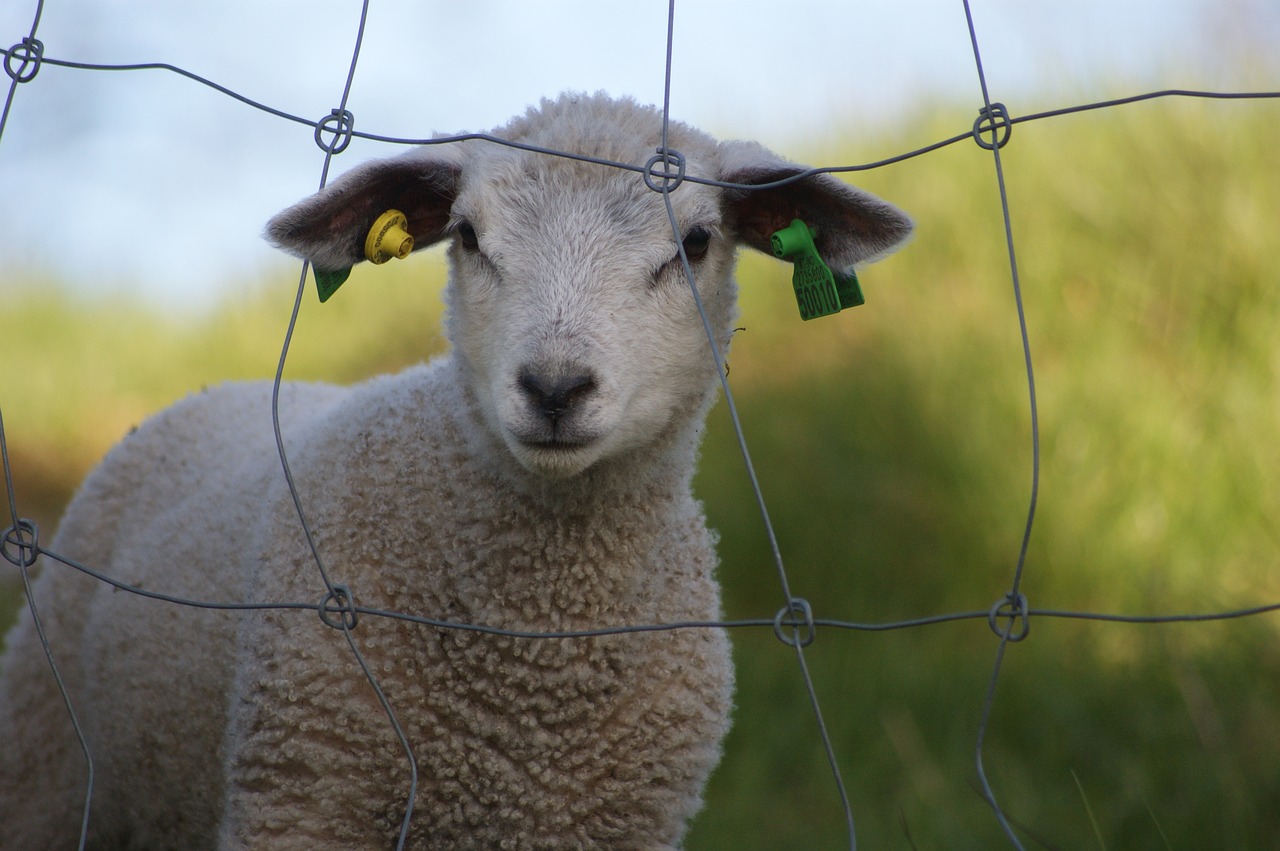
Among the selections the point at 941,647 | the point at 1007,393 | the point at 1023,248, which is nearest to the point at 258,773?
the point at 941,647

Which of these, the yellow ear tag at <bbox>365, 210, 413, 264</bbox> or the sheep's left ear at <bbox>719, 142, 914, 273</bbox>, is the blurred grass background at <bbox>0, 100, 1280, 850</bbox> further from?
the yellow ear tag at <bbox>365, 210, 413, 264</bbox>

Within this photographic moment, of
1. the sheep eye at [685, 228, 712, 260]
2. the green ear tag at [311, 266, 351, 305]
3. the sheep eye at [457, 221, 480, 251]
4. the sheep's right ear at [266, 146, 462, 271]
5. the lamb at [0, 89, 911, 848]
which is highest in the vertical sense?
the sheep's right ear at [266, 146, 462, 271]

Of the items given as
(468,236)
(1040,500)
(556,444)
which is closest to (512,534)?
(556,444)

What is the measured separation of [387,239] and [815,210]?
788 millimetres

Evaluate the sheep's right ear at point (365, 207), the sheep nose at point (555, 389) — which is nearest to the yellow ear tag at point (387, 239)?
the sheep's right ear at point (365, 207)

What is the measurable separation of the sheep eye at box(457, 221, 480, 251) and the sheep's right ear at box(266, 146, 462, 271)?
0.11 meters

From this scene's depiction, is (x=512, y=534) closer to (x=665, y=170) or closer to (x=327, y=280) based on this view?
(x=327, y=280)

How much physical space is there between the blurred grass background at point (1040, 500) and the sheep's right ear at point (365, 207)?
2088 mm

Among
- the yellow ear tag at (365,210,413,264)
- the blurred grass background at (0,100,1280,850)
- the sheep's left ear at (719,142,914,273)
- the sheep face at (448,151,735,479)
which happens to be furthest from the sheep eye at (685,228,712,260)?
the blurred grass background at (0,100,1280,850)

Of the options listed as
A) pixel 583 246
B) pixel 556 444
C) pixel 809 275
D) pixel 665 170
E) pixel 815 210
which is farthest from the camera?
pixel 815 210

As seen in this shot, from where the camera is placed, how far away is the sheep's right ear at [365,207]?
2082 millimetres

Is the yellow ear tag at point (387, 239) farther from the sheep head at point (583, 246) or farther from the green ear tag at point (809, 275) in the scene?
the green ear tag at point (809, 275)

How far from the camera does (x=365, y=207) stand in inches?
87.8

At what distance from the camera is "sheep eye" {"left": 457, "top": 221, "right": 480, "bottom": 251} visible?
216 centimetres
